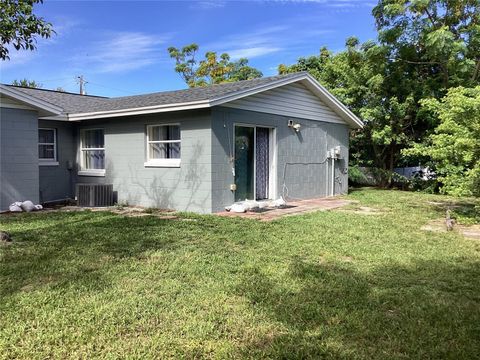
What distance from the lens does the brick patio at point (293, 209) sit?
357 inches

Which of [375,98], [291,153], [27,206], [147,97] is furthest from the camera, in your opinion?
[375,98]

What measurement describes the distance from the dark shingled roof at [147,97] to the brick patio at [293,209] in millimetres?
2767

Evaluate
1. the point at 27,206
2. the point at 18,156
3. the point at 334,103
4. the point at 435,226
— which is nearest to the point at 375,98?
the point at 334,103

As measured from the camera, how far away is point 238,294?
4070 millimetres

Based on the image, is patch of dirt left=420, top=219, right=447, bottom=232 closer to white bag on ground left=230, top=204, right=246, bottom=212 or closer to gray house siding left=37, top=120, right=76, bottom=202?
white bag on ground left=230, top=204, right=246, bottom=212

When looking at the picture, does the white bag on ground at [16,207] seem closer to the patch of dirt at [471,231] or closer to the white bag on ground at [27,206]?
the white bag on ground at [27,206]

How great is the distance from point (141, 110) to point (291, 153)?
4.52m

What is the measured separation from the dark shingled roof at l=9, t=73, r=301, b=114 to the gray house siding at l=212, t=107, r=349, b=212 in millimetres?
643

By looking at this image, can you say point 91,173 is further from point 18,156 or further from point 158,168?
point 158,168

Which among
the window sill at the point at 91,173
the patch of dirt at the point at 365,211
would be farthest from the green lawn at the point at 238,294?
the window sill at the point at 91,173

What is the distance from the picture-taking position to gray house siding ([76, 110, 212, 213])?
31.2 feet

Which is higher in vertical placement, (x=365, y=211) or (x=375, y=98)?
(x=375, y=98)

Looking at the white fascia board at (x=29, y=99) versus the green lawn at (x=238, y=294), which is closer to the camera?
the green lawn at (x=238, y=294)

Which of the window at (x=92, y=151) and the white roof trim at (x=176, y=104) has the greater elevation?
the white roof trim at (x=176, y=104)
